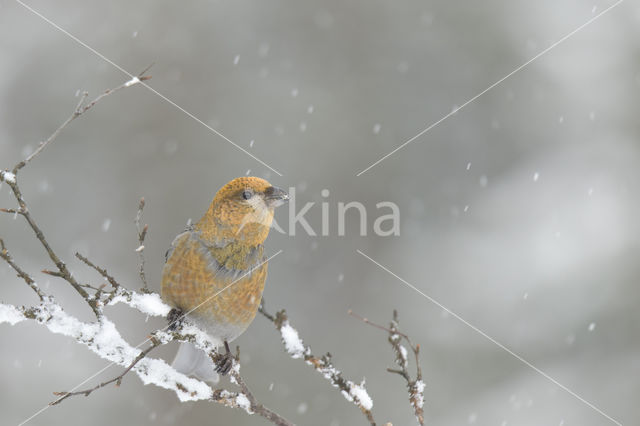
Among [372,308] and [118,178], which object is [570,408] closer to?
[372,308]

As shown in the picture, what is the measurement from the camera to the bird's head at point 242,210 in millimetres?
3162

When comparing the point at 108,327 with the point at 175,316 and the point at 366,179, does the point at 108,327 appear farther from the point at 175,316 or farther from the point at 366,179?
the point at 366,179

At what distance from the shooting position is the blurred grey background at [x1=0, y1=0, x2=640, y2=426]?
28.6ft

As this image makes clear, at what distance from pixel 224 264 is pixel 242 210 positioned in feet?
1.01

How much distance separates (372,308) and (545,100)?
495 cm

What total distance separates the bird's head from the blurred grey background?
16.2 ft

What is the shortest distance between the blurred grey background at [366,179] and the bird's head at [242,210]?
16.2 feet

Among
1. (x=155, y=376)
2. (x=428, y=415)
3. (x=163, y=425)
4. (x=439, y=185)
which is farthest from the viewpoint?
(x=439, y=185)

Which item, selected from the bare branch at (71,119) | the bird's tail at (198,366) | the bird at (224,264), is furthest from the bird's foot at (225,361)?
the bare branch at (71,119)

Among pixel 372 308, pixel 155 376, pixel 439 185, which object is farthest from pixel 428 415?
pixel 155 376

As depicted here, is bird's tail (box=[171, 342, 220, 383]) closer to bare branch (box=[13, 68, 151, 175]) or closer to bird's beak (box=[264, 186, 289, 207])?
bird's beak (box=[264, 186, 289, 207])

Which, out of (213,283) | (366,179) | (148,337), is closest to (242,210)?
(213,283)

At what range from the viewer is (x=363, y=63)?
10875 millimetres

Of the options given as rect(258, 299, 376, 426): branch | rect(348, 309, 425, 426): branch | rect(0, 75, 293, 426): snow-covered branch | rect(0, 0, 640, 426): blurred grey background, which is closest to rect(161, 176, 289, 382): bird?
rect(0, 75, 293, 426): snow-covered branch
